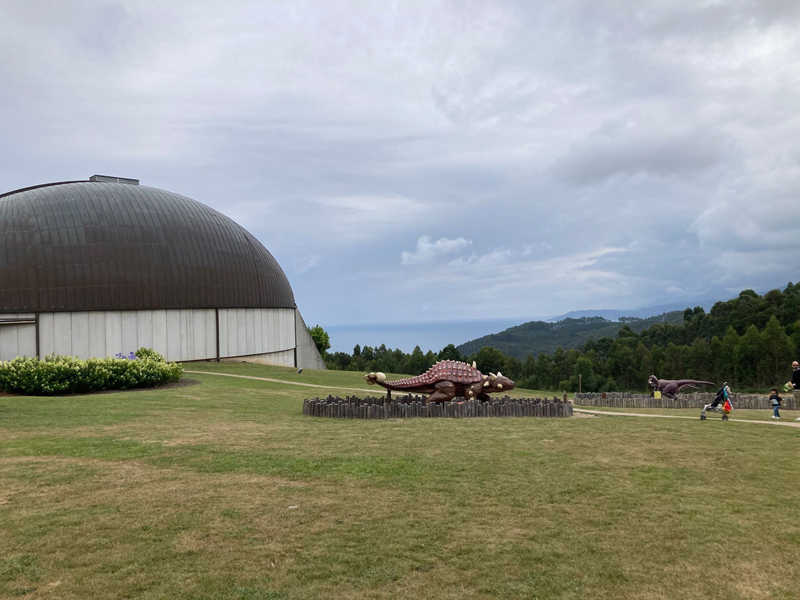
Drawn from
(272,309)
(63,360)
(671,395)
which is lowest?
(671,395)

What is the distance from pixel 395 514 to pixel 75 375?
20286mm

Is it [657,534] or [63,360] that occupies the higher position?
[63,360]

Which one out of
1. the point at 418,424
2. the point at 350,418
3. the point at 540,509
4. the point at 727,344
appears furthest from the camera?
the point at 727,344

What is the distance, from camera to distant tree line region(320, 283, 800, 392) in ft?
187

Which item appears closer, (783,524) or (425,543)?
(425,543)

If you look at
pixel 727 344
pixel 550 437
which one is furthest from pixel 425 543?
pixel 727 344

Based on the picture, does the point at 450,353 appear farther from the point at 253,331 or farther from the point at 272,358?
the point at 253,331

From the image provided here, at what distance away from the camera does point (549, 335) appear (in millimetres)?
179625

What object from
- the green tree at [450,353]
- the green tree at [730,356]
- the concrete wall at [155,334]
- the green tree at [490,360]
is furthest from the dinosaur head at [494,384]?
the green tree at [490,360]

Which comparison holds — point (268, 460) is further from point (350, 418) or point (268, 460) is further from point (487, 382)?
point (487, 382)

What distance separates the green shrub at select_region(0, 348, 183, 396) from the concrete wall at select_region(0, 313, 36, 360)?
39.6 ft

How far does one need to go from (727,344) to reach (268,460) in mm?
62589

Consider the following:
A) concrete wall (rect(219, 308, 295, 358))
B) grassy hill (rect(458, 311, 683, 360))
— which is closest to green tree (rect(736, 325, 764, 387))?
concrete wall (rect(219, 308, 295, 358))

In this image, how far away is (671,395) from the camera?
2417cm
